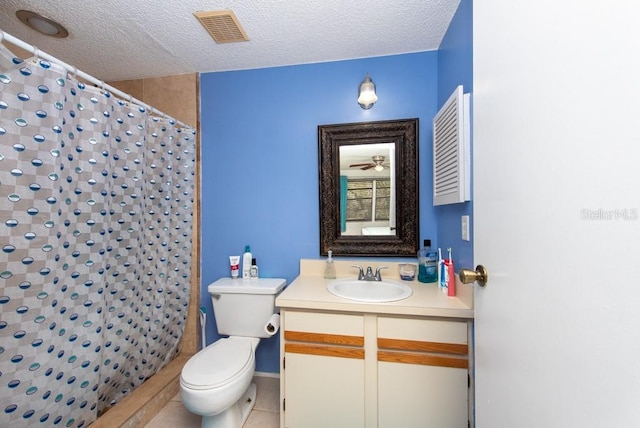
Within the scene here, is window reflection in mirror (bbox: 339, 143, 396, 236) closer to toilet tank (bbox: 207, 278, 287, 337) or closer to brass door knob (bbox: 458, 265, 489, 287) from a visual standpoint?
toilet tank (bbox: 207, 278, 287, 337)

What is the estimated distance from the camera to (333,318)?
1251mm

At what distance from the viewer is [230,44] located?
1601mm

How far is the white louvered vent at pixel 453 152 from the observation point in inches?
44.7

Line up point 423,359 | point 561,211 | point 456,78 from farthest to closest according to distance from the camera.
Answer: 1. point 456,78
2. point 423,359
3. point 561,211

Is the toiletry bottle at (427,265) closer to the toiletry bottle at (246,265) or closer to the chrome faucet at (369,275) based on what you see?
the chrome faucet at (369,275)

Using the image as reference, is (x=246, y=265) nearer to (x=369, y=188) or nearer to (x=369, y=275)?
(x=369, y=275)

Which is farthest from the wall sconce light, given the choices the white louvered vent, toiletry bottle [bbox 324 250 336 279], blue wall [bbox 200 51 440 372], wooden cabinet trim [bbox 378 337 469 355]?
wooden cabinet trim [bbox 378 337 469 355]

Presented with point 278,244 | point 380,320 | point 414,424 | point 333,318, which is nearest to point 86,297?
point 278,244

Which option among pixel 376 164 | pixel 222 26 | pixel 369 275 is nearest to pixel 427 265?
pixel 369 275

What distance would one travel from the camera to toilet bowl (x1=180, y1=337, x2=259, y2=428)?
121 cm

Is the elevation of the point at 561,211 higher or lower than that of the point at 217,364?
higher

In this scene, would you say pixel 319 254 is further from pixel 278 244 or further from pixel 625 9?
pixel 625 9

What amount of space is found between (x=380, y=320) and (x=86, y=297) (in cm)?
140

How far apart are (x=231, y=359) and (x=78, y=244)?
3.06 feet
